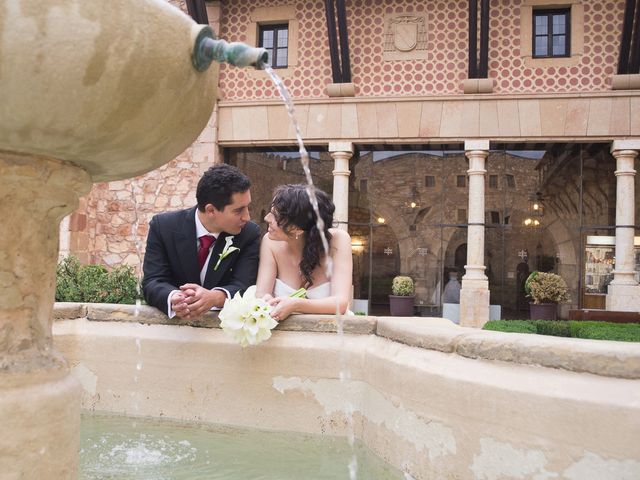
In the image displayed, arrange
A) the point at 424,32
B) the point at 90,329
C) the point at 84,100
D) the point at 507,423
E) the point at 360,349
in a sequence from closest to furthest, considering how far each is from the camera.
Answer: the point at 84,100 < the point at 507,423 < the point at 360,349 < the point at 90,329 < the point at 424,32

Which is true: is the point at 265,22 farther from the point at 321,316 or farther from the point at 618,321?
the point at 321,316

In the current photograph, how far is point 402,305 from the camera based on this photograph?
424 inches

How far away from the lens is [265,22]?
11.2 meters

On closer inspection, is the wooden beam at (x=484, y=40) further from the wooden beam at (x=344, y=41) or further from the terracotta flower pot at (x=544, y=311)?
the terracotta flower pot at (x=544, y=311)

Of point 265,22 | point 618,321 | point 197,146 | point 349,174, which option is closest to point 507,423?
point 618,321

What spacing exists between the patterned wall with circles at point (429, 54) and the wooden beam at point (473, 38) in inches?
14.3

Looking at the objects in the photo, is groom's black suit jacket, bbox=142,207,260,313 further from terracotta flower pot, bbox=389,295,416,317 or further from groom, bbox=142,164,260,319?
terracotta flower pot, bbox=389,295,416,317

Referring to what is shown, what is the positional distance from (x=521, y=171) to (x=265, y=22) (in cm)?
560

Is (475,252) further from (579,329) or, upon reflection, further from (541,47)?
(541,47)

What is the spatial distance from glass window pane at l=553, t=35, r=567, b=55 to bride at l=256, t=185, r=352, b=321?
9.37m

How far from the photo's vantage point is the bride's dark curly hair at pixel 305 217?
2.40 m

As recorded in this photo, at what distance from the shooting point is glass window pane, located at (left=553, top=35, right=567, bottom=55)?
34.0 ft

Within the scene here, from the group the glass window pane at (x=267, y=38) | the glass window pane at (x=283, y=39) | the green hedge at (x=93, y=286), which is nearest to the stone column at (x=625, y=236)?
the glass window pane at (x=283, y=39)

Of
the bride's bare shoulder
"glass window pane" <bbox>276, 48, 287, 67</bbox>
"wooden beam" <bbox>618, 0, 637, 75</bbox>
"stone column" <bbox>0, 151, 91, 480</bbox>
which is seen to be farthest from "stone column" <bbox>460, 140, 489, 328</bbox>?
"stone column" <bbox>0, 151, 91, 480</bbox>
